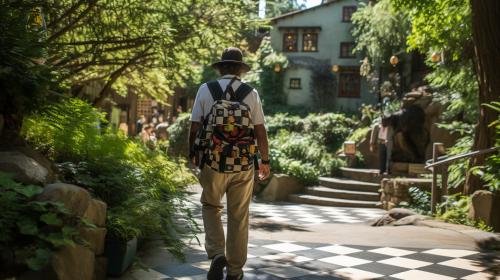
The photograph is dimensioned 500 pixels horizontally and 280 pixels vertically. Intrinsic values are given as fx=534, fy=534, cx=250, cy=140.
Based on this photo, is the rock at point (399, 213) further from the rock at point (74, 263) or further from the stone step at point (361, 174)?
the rock at point (74, 263)

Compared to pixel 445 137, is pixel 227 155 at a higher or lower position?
lower

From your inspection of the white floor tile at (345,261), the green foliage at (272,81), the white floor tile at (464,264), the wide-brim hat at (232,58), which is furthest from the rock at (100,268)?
the green foliage at (272,81)

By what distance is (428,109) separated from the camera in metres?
17.0

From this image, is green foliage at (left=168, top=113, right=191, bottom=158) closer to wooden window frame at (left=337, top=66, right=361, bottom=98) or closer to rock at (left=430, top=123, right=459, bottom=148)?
rock at (left=430, top=123, right=459, bottom=148)

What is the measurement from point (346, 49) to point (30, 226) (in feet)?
93.8

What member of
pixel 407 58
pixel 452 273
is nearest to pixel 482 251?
pixel 452 273

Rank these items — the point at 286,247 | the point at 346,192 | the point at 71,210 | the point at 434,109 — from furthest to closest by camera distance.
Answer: the point at 434,109 → the point at 346,192 → the point at 286,247 → the point at 71,210

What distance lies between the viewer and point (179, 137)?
2103 centimetres

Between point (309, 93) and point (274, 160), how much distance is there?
15473mm

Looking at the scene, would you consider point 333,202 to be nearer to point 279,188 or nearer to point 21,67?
point 279,188

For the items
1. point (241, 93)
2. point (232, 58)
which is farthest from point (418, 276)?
point (232, 58)

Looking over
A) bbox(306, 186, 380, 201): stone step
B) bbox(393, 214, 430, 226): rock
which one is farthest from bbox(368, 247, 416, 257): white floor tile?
bbox(306, 186, 380, 201): stone step

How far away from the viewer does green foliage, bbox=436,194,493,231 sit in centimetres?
786

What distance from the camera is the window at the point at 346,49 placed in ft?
99.1
